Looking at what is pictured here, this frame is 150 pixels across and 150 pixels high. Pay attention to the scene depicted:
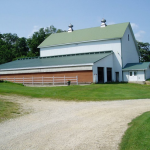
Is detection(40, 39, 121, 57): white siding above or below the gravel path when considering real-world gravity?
above

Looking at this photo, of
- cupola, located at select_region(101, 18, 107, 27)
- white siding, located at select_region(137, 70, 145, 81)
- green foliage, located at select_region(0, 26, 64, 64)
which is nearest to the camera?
white siding, located at select_region(137, 70, 145, 81)

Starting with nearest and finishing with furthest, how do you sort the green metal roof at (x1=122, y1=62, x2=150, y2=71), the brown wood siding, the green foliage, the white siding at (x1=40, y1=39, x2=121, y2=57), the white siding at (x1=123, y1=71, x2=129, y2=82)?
the brown wood siding < the green metal roof at (x1=122, y1=62, x2=150, y2=71) < the white siding at (x1=123, y1=71, x2=129, y2=82) < the white siding at (x1=40, y1=39, x2=121, y2=57) < the green foliage

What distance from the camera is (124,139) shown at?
269 inches

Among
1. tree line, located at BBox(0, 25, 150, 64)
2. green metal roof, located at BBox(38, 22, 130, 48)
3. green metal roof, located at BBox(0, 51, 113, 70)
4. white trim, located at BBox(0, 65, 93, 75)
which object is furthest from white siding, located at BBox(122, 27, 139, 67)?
tree line, located at BBox(0, 25, 150, 64)

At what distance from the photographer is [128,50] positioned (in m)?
39.6

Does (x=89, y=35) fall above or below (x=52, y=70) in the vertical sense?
above

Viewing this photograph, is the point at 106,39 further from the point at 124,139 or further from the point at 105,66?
the point at 124,139

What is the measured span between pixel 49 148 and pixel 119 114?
5.22 m

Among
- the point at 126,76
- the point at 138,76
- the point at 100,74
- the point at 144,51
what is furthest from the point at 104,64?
the point at 144,51

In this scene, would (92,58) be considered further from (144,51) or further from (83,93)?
(144,51)

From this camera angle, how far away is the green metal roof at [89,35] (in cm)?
3853

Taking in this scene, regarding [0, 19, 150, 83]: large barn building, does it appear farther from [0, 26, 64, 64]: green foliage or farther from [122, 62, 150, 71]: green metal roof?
[0, 26, 64, 64]: green foliage

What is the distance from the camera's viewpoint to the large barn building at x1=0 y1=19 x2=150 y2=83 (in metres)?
30.7

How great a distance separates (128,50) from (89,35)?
25.6 ft
